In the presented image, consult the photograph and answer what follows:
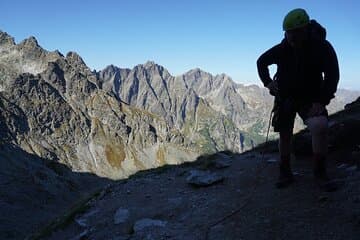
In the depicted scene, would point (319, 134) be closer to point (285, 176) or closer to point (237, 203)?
point (285, 176)

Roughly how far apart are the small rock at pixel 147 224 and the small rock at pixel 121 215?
120 cm

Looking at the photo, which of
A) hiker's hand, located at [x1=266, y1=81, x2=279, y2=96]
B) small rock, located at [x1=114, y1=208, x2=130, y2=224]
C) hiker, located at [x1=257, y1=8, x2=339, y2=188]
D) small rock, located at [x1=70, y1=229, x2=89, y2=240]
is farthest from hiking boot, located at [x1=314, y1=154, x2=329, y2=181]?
small rock, located at [x1=70, y1=229, x2=89, y2=240]

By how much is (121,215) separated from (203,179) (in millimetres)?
3075

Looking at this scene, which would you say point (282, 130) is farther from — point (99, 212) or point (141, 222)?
point (99, 212)

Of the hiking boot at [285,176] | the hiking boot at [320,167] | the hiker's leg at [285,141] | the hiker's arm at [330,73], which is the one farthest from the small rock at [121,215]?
the hiker's arm at [330,73]

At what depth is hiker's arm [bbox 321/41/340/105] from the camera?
9984mm

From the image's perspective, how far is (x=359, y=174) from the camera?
11.6 m

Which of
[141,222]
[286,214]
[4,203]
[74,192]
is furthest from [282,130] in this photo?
[74,192]

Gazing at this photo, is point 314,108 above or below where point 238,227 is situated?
above

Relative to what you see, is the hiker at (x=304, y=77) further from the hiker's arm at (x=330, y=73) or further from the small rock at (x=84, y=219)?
the small rock at (x=84, y=219)

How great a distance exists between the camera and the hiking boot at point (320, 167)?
10653 millimetres

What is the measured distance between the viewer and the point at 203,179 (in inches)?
607

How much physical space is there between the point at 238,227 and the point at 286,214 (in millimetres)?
1163

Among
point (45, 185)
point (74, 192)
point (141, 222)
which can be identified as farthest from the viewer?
point (74, 192)
